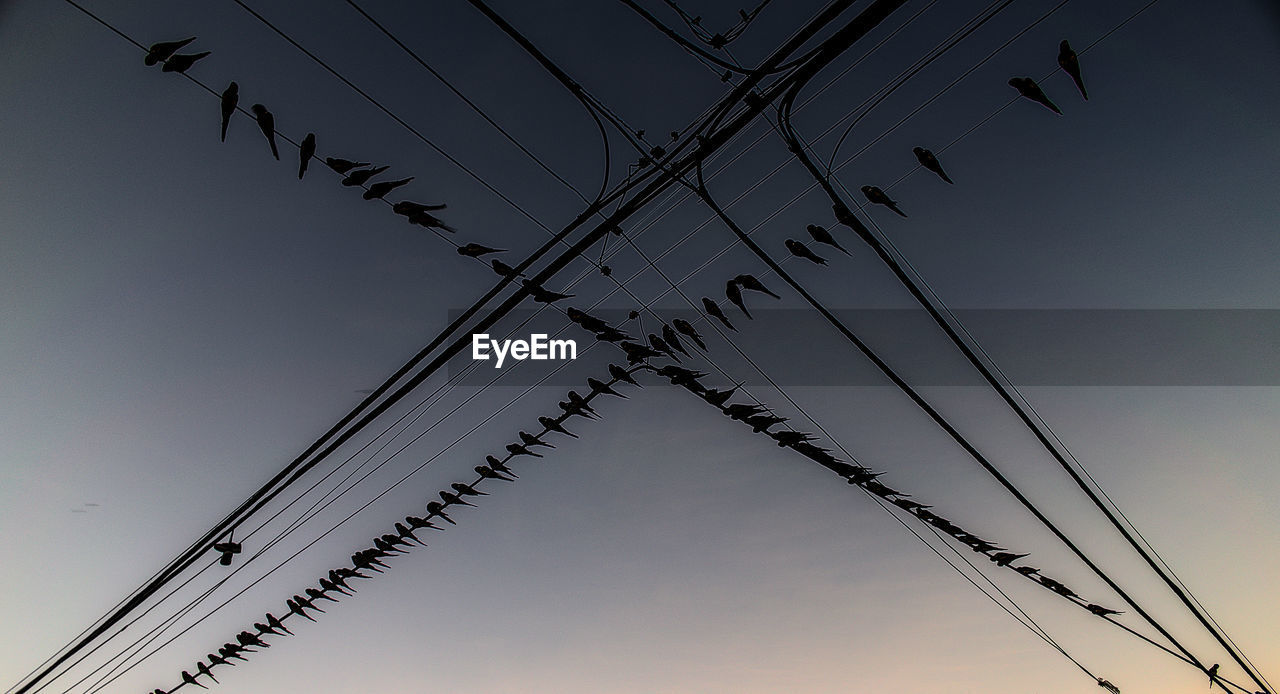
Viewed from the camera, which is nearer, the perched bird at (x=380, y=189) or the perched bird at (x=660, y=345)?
the perched bird at (x=380, y=189)

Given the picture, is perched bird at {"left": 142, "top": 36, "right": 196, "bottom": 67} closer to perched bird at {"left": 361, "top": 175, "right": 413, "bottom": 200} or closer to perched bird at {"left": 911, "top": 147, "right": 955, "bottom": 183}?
perched bird at {"left": 361, "top": 175, "right": 413, "bottom": 200}

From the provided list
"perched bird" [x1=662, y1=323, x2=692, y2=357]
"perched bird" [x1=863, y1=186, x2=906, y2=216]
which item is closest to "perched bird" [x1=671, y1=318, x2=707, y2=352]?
"perched bird" [x1=662, y1=323, x2=692, y2=357]

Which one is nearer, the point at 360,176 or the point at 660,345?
the point at 360,176

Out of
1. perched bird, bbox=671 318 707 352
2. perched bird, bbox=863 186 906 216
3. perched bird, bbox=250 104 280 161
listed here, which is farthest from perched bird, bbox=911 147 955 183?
perched bird, bbox=250 104 280 161

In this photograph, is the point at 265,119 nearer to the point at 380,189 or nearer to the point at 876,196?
the point at 380,189

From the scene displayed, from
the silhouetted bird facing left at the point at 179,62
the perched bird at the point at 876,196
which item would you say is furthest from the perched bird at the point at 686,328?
the silhouetted bird facing left at the point at 179,62

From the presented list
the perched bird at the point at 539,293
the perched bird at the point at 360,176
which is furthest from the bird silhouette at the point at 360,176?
the perched bird at the point at 539,293

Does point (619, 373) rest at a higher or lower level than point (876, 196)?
lower

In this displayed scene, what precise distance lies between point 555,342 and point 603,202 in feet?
10.1

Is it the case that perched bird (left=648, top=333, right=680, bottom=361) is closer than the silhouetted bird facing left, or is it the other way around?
the silhouetted bird facing left

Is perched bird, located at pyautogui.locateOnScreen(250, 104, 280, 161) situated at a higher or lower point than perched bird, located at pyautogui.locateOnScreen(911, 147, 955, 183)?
lower

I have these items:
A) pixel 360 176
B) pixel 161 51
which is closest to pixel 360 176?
pixel 360 176

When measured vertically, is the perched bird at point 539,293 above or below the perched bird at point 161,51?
below

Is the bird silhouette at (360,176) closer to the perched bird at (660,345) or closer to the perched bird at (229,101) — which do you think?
the perched bird at (229,101)
